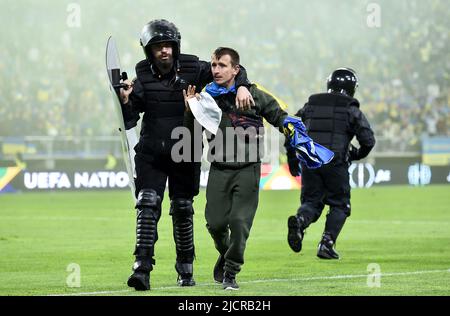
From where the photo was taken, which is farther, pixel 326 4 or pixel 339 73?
pixel 326 4

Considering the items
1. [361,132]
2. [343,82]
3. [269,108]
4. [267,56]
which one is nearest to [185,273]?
[269,108]

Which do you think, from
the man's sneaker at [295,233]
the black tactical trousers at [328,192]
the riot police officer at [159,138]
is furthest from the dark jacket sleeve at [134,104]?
the black tactical trousers at [328,192]

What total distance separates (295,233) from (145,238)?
142 inches

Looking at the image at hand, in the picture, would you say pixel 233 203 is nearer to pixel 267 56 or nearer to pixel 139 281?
pixel 139 281

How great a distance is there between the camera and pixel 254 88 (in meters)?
8.53

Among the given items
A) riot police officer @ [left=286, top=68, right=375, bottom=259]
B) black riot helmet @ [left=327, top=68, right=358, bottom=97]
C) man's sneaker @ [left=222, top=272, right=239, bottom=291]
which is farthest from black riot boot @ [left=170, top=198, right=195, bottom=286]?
black riot helmet @ [left=327, top=68, right=358, bottom=97]

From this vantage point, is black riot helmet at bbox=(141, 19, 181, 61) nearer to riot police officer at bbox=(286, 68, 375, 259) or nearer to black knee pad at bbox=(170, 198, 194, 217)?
black knee pad at bbox=(170, 198, 194, 217)

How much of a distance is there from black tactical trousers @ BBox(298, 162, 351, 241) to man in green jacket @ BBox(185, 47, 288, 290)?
11.4ft

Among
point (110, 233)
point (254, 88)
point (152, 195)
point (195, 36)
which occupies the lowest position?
point (110, 233)

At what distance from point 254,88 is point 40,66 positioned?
26.5 metres

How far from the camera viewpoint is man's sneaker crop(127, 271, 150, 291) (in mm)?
8258

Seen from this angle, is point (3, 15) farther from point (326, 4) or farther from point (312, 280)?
point (312, 280)

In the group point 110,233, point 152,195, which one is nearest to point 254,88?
point 152,195
